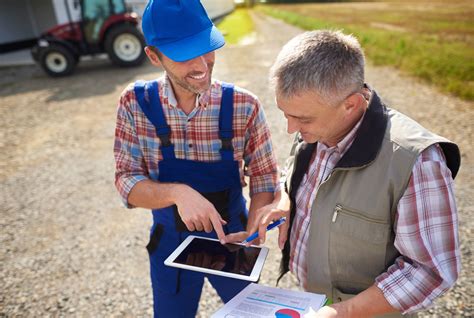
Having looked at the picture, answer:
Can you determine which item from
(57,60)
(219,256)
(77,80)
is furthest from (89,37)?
(219,256)

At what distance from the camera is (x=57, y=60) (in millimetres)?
9758

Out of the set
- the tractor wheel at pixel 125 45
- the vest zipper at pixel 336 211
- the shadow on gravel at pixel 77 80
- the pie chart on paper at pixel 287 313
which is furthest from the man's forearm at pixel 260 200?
the tractor wheel at pixel 125 45

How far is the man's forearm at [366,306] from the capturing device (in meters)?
1.08

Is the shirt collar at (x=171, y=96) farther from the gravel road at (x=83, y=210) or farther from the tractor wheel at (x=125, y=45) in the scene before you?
the tractor wheel at (x=125, y=45)

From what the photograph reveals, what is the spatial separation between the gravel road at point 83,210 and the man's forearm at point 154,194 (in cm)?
141

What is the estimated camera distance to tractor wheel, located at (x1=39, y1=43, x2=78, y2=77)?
943 cm

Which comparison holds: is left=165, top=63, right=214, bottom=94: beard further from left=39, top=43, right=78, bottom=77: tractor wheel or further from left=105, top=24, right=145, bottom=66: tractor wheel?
left=39, top=43, right=78, bottom=77: tractor wheel

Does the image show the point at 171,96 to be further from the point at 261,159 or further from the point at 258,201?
the point at 258,201

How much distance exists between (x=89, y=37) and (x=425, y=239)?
35.4 feet

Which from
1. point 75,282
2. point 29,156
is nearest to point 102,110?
point 29,156

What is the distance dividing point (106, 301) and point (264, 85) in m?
6.17

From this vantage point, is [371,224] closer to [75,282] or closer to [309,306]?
[309,306]

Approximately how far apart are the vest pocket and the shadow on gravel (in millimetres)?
7841

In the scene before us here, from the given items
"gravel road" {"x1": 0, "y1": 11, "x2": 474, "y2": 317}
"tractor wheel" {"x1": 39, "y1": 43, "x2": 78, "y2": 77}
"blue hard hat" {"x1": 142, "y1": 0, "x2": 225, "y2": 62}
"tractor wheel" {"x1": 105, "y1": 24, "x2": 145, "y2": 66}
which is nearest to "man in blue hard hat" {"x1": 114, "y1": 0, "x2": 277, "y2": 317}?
"blue hard hat" {"x1": 142, "y1": 0, "x2": 225, "y2": 62}
